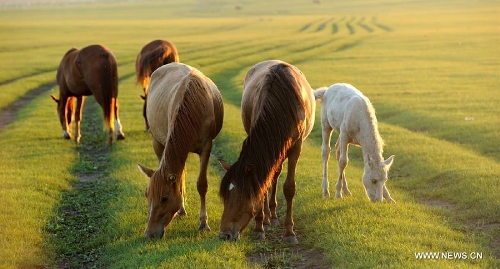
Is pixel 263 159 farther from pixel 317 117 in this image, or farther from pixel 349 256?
pixel 317 117

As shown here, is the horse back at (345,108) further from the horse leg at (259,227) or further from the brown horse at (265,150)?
the horse leg at (259,227)

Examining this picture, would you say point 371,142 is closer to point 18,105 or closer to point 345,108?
point 345,108

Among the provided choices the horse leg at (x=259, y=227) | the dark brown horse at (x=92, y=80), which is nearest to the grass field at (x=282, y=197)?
the horse leg at (x=259, y=227)

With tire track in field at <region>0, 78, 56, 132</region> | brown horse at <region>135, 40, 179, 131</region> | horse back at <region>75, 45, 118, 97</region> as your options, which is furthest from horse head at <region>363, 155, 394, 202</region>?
tire track in field at <region>0, 78, 56, 132</region>

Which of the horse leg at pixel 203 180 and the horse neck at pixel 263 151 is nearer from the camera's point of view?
the horse neck at pixel 263 151

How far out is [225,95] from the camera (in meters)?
25.1

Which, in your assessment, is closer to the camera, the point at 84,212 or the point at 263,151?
the point at 263,151

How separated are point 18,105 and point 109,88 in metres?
9.91

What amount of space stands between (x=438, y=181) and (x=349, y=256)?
503cm

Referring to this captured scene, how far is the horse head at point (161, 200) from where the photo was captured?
775 cm

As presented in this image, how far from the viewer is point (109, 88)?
594 inches

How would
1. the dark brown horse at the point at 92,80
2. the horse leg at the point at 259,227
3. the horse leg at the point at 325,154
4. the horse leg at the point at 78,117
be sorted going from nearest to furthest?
1. the horse leg at the point at 259,227
2. the horse leg at the point at 325,154
3. the dark brown horse at the point at 92,80
4. the horse leg at the point at 78,117

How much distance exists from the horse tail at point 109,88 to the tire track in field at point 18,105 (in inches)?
198

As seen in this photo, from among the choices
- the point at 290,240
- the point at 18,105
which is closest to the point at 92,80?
the point at 290,240
